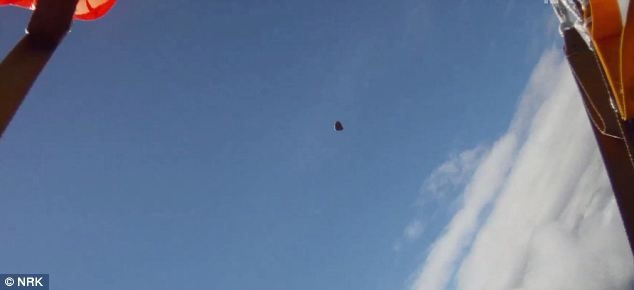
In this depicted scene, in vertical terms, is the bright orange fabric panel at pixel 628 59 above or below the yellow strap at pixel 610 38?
below

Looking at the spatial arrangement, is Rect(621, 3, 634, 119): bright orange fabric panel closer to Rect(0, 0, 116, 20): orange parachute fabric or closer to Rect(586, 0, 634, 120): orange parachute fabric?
Rect(586, 0, 634, 120): orange parachute fabric

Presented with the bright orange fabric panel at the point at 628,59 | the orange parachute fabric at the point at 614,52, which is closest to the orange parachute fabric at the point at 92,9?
the orange parachute fabric at the point at 614,52

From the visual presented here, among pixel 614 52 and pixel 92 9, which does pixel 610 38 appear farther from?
pixel 92 9

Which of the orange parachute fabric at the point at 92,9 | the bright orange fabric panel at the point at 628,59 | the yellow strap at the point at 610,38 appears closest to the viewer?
the bright orange fabric panel at the point at 628,59

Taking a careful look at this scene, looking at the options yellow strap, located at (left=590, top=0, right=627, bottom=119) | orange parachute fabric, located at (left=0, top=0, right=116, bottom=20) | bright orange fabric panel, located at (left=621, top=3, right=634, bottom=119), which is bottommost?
bright orange fabric panel, located at (left=621, top=3, right=634, bottom=119)

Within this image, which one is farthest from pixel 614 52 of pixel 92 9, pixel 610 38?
pixel 92 9

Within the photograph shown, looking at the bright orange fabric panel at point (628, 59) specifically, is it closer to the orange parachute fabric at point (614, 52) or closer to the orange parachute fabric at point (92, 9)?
the orange parachute fabric at point (614, 52)

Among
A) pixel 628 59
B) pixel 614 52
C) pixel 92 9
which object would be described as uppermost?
pixel 92 9

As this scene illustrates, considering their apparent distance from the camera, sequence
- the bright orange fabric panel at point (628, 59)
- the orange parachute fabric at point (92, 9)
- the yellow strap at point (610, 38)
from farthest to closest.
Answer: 1. the orange parachute fabric at point (92, 9)
2. the yellow strap at point (610, 38)
3. the bright orange fabric panel at point (628, 59)

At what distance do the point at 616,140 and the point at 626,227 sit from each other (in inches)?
23.9

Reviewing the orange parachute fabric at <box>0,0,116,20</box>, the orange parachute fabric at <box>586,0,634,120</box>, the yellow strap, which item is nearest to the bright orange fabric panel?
the orange parachute fabric at <box>586,0,634,120</box>

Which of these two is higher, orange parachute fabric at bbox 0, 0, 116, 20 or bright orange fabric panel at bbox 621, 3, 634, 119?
orange parachute fabric at bbox 0, 0, 116, 20

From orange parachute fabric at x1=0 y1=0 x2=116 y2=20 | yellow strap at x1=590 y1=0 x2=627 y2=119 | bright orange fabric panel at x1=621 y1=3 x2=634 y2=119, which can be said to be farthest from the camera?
orange parachute fabric at x1=0 y1=0 x2=116 y2=20

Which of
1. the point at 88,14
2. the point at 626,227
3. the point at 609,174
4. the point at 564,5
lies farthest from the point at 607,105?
the point at 88,14
